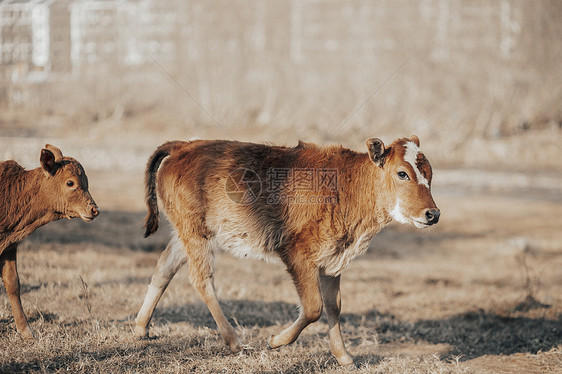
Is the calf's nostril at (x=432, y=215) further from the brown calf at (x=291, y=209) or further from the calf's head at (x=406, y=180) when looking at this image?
the brown calf at (x=291, y=209)

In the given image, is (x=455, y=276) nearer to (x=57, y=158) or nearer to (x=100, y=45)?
(x=57, y=158)

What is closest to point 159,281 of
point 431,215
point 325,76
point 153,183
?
point 153,183

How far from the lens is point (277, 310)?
27.9 feet

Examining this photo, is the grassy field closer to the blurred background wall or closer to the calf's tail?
the calf's tail

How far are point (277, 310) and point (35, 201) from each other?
3.98 m

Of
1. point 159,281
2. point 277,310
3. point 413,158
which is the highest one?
point 413,158

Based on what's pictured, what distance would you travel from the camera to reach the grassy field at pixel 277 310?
5.88m

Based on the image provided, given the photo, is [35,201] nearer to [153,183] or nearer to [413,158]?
[153,183]

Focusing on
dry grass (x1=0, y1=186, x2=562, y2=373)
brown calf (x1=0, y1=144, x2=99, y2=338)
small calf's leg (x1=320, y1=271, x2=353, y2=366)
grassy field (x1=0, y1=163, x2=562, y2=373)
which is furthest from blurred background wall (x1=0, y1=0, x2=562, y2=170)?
small calf's leg (x1=320, y1=271, x2=353, y2=366)

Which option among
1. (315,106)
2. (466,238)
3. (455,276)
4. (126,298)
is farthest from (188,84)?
(126,298)

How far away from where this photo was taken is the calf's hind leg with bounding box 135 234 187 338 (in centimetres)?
639

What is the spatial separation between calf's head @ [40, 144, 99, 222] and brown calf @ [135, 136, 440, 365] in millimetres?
816

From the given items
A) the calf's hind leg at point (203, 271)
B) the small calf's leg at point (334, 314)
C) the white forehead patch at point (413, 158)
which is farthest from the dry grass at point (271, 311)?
the white forehead patch at point (413, 158)

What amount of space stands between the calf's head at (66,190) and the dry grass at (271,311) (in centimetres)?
131
